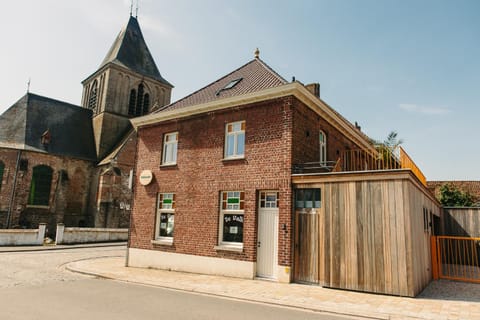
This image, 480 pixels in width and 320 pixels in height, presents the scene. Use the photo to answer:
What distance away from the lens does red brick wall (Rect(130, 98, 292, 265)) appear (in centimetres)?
1100

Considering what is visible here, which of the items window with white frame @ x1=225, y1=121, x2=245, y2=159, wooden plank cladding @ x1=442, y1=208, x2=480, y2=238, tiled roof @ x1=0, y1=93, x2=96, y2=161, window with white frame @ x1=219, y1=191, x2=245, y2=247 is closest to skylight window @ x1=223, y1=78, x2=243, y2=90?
window with white frame @ x1=225, y1=121, x2=245, y2=159

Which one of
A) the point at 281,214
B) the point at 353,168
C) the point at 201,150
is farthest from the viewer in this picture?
the point at 353,168

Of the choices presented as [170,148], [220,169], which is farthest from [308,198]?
[170,148]

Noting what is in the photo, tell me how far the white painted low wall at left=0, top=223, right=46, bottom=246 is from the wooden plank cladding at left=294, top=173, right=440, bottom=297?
773 inches

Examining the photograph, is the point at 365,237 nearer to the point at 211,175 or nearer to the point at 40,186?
the point at 211,175

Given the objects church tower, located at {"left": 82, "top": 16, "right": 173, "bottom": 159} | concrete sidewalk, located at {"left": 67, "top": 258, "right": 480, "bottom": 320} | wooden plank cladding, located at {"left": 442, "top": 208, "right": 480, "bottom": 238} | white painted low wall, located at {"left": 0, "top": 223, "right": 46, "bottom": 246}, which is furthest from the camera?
church tower, located at {"left": 82, "top": 16, "right": 173, "bottom": 159}

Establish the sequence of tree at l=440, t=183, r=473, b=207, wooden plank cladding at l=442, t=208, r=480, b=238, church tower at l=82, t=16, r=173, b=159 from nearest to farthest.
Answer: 1. wooden plank cladding at l=442, t=208, r=480, b=238
2. tree at l=440, t=183, r=473, b=207
3. church tower at l=82, t=16, r=173, b=159

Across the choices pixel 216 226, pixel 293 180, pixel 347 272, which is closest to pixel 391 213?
pixel 347 272

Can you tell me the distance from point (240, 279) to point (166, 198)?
205 inches

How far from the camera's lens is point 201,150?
13.2 m

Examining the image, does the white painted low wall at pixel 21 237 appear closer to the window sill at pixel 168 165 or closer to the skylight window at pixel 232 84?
the window sill at pixel 168 165

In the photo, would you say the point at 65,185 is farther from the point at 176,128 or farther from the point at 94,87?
the point at 176,128

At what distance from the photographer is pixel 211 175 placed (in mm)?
12562

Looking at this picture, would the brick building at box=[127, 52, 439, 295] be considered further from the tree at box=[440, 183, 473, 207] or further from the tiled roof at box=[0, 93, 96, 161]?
the tiled roof at box=[0, 93, 96, 161]
